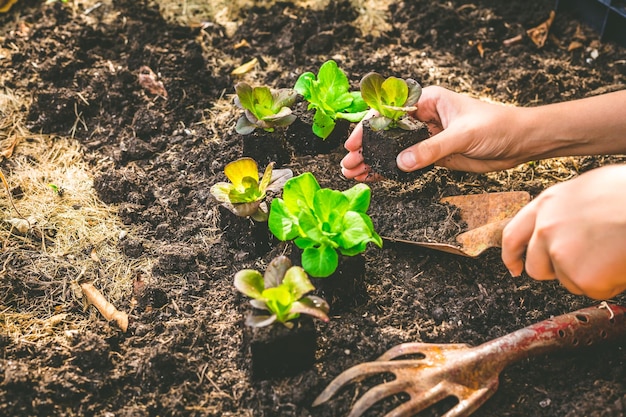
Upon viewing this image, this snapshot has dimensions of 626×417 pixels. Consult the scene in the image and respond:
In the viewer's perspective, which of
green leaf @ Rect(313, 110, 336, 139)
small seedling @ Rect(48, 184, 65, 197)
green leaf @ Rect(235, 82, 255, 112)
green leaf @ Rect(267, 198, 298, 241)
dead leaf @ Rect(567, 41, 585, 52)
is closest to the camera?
green leaf @ Rect(267, 198, 298, 241)

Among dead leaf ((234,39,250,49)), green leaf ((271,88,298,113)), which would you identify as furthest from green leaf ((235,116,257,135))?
dead leaf ((234,39,250,49))

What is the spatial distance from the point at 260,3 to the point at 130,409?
2.20 m

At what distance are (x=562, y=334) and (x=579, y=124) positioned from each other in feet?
2.38

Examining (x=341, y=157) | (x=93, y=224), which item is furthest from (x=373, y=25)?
(x=93, y=224)

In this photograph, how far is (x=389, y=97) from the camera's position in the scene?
2064 mm

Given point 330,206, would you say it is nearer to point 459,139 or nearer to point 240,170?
point 240,170

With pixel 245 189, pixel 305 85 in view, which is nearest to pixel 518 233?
pixel 245 189

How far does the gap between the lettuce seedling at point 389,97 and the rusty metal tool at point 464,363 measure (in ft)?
2.47

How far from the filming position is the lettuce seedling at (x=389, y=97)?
202cm

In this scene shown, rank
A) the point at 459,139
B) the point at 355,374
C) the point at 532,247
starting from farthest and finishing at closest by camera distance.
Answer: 1. the point at 459,139
2. the point at 355,374
3. the point at 532,247

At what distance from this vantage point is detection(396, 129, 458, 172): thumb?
6.52 feet

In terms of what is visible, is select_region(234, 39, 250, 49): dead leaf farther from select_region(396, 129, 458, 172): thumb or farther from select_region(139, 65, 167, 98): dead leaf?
select_region(396, 129, 458, 172): thumb

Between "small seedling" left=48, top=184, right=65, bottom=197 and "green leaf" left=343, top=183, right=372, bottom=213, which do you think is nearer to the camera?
"green leaf" left=343, top=183, right=372, bottom=213

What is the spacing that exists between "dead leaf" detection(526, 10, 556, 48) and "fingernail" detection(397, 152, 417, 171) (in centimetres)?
132
